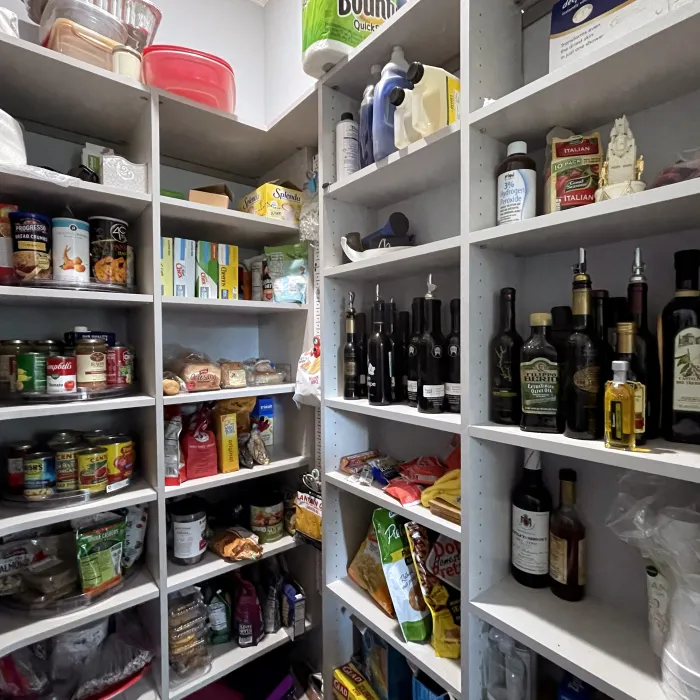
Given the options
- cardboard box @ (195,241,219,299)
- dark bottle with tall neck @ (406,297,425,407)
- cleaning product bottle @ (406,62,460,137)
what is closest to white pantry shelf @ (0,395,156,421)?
cardboard box @ (195,241,219,299)

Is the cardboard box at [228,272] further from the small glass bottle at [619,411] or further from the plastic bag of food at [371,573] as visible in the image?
the small glass bottle at [619,411]

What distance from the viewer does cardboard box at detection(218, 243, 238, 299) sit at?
1.43 m

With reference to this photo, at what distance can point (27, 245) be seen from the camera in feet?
3.42

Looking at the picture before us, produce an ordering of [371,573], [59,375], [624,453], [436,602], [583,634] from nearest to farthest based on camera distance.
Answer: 1. [624,453]
2. [583,634]
3. [436,602]
4. [59,375]
5. [371,573]

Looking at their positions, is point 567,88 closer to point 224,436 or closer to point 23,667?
point 224,436

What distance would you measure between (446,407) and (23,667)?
139 centimetres

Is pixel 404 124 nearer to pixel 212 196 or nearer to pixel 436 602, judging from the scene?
pixel 212 196

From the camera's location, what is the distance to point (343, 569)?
1295 millimetres

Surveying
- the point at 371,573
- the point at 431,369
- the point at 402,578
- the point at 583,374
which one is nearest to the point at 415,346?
the point at 431,369

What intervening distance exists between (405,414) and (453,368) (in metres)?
0.17

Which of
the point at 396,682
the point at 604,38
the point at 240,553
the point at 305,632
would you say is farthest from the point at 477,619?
the point at 604,38

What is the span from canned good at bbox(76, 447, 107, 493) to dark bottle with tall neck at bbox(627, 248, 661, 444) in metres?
1.36

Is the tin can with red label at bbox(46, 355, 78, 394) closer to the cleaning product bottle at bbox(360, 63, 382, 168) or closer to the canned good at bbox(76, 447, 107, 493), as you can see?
the canned good at bbox(76, 447, 107, 493)

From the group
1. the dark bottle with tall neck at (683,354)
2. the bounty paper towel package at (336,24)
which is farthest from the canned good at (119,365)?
the dark bottle with tall neck at (683,354)
